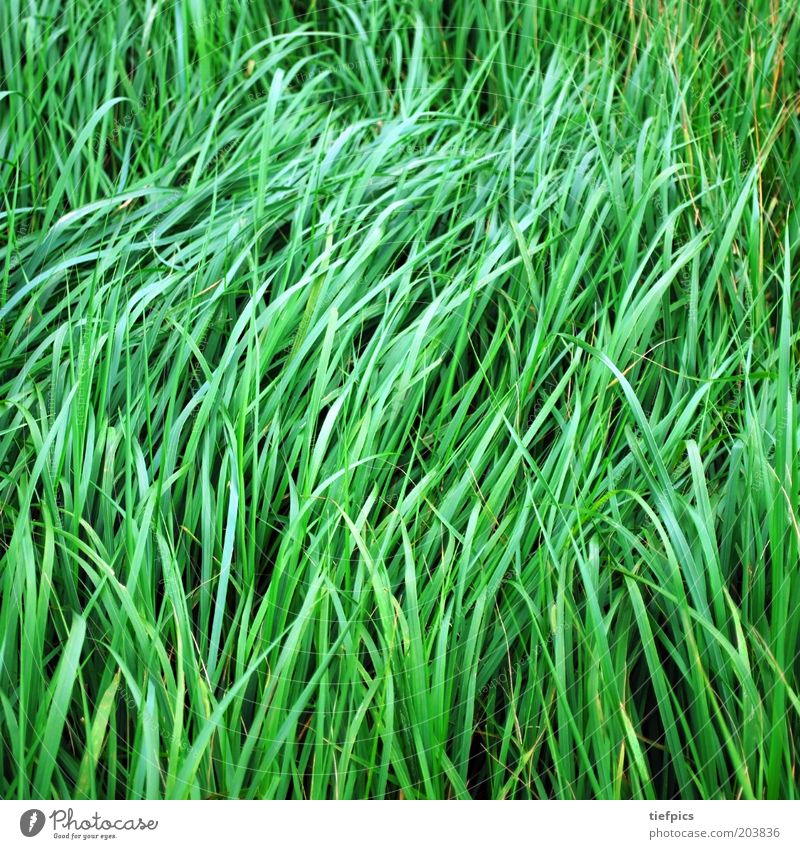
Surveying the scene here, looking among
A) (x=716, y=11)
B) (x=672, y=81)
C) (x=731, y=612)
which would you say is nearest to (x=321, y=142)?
(x=672, y=81)

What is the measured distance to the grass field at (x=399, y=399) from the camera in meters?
0.71

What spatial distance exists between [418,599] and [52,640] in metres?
0.39

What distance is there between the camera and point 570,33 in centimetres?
107

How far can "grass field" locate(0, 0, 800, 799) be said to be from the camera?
71 cm
